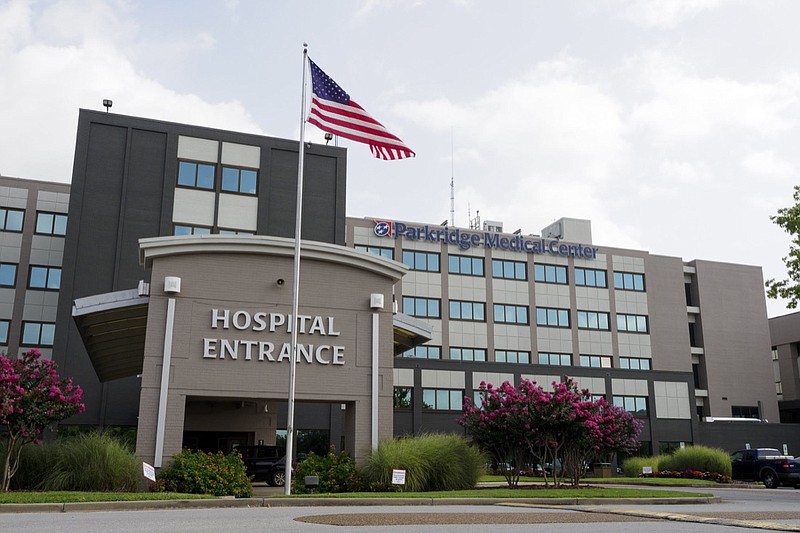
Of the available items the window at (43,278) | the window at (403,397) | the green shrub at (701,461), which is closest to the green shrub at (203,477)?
the window at (43,278)

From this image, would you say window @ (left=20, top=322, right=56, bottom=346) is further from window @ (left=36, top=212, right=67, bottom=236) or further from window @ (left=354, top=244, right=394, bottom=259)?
window @ (left=354, top=244, right=394, bottom=259)

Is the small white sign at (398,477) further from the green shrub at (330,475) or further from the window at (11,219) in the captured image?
the window at (11,219)

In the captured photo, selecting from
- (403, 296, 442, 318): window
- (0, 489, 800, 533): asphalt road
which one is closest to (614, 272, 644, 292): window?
(403, 296, 442, 318): window

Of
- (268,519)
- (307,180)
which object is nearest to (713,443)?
(307,180)

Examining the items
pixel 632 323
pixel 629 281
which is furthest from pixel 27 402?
pixel 629 281

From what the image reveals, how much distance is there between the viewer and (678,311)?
65.2 meters

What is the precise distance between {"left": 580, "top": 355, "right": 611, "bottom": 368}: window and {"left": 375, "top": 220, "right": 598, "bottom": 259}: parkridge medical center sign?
8.15 metres

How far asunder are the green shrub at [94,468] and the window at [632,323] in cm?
4847

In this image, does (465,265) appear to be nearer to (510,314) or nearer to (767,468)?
(510,314)

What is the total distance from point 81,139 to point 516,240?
33051 millimetres

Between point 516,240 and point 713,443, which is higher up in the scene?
Result: point 516,240

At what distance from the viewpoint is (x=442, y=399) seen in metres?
50.8

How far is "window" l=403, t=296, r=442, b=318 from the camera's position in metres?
56.8

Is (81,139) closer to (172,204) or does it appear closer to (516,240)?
(172,204)
